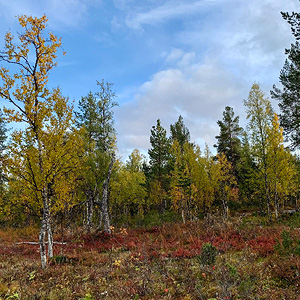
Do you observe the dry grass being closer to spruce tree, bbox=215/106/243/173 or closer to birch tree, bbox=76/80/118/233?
birch tree, bbox=76/80/118/233

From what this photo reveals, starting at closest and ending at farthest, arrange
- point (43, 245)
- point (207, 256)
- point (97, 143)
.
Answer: point (207, 256), point (43, 245), point (97, 143)

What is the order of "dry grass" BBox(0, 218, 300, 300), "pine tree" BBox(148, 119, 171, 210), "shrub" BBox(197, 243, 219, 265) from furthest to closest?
"pine tree" BBox(148, 119, 171, 210) < "shrub" BBox(197, 243, 219, 265) < "dry grass" BBox(0, 218, 300, 300)

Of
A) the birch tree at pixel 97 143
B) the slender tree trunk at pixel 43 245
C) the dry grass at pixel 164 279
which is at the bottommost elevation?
the dry grass at pixel 164 279

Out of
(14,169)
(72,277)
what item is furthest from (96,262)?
(14,169)

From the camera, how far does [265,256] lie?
8.76 metres

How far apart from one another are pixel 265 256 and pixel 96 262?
7.17 m

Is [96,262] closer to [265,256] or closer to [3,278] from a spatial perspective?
[3,278]

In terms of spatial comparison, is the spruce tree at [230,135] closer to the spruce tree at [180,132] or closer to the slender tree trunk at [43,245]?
the spruce tree at [180,132]

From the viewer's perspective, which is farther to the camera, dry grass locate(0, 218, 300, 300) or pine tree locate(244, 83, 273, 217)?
pine tree locate(244, 83, 273, 217)

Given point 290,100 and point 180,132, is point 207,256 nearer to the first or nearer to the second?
point 290,100

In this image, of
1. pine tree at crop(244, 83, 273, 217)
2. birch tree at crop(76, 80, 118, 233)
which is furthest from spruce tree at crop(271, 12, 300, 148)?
birch tree at crop(76, 80, 118, 233)

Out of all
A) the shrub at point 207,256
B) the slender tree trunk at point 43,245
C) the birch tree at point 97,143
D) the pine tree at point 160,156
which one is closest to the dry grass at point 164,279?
the shrub at point 207,256

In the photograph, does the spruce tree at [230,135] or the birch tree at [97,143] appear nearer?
the birch tree at [97,143]

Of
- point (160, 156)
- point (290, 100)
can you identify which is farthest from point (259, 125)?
point (160, 156)
